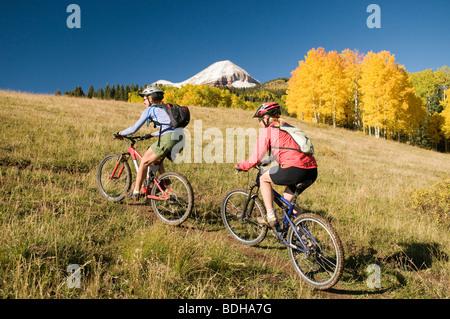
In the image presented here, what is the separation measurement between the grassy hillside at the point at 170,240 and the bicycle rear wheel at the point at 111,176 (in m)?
0.34

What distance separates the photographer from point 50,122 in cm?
1169

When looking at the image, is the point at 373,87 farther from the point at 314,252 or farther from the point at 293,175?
the point at 314,252

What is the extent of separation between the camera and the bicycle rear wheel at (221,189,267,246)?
4871mm

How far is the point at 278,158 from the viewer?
4.02 metres

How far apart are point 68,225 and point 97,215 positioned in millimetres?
736

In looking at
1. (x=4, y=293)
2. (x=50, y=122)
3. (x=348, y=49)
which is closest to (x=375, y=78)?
(x=348, y=49)

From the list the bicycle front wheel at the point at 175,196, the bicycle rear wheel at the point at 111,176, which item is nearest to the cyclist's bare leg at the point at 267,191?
the bicycle front wheel at the point at 175,196

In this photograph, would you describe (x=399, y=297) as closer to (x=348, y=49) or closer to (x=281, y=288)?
(x=281, y=288)

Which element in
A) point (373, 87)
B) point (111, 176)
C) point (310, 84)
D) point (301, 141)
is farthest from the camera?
point (310, 84)

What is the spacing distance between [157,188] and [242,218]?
1.92m

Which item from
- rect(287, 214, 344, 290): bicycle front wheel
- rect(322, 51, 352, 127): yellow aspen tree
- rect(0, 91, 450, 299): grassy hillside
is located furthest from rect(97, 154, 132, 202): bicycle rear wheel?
rect(322, 51, 352, 127): yellow aspen tree

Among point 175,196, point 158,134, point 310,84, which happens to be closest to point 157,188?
point 175,196

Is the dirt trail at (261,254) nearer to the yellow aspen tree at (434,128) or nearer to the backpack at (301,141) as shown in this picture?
the backpack at (301,141)

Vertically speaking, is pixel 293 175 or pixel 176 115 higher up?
pixel 176 115
